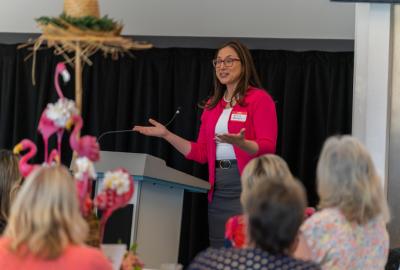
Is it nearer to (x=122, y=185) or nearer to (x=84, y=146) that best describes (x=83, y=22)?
(x=84, y=146)

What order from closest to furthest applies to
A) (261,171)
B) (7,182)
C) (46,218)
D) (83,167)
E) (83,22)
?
1. (46,218)
2. (83,167)
3. (83,22)
4. (261,171)
5. (7,182)

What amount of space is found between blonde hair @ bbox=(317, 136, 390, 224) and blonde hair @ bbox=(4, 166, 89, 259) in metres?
0.87

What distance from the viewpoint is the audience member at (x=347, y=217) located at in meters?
1.43

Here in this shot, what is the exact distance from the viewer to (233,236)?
159cm

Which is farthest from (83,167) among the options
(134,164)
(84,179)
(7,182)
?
(134,164)

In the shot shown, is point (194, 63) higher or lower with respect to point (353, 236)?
higher

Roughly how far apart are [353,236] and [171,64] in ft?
9.39

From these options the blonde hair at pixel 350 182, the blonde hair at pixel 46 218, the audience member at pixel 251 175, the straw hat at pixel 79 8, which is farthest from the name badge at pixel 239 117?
the blonde hair at pixel 46 218

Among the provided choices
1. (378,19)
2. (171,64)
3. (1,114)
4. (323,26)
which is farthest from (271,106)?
(1,114)

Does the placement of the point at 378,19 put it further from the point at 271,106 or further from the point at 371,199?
the point at 371,199

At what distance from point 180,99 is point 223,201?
1.76m

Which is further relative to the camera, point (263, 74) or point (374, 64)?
point (263, 74)

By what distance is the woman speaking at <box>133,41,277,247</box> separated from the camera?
7.73 feet

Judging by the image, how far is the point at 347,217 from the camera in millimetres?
1438
